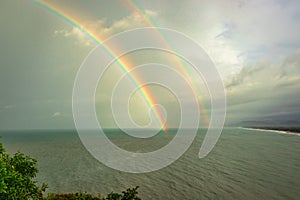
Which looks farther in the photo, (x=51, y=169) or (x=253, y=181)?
(x=51, y=169)

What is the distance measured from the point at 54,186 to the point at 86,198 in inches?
1130

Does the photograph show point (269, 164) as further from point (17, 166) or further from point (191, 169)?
point (17, 166)

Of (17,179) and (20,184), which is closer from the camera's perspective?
(17,179)

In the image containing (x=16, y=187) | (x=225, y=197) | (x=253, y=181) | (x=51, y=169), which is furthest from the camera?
(x=51, y=169)

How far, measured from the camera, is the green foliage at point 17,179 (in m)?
10.3


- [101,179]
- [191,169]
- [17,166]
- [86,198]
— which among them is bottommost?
[86,198]

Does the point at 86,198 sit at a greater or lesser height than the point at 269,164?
lesser

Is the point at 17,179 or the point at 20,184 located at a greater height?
the point at 17,179

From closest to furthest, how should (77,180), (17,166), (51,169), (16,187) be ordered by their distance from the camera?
(16,187) < (17,166) < (77,180) < (51,169)

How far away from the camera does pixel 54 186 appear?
Result: 39281mm

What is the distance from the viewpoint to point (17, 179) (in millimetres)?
10961

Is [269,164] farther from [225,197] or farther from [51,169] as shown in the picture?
[51,169]

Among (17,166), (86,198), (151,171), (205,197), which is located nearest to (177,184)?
(205,197)

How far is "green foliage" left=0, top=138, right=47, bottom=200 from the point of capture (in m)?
10.3
